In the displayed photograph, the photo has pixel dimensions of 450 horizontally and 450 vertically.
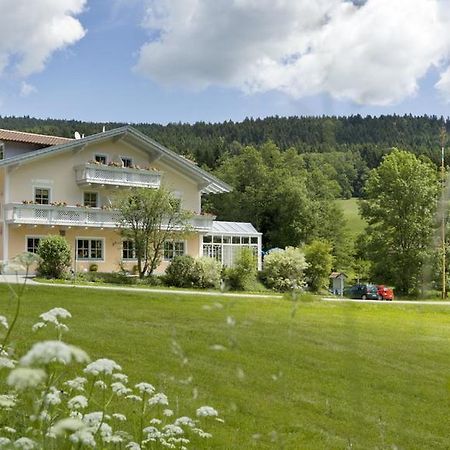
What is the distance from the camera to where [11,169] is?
32906 millimetres

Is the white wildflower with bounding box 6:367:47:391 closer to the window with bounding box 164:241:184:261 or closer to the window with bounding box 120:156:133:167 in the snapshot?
the window with bounding box 164:241:184:261

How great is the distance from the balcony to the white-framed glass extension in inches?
224

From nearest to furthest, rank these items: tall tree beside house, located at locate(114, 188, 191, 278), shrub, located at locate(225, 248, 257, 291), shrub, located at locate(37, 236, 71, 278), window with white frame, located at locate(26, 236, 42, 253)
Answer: shrub, located at locate(37, 236, 71, 278), tall tree beside house, located at locate(114, 188, 191, 278), window with white frame, located at locate(26, 236, 42, 253), shrub, located at locate(225, 248, 257, 291)

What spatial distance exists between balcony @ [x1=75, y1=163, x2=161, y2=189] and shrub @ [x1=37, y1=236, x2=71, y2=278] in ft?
17.5

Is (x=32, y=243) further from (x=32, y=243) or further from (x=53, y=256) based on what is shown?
(x=53, y=256)

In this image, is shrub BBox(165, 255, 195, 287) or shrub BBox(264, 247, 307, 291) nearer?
shrub BBox(165, 255, 195, 287)

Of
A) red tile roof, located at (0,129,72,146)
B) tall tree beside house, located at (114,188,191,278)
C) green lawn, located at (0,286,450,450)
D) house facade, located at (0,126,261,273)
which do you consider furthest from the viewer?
red tile roof, located at (0,129,72,146)

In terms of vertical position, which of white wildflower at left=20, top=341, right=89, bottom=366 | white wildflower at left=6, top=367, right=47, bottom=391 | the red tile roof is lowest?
white wildflower at left=6, top=367, right=47, bottom=391

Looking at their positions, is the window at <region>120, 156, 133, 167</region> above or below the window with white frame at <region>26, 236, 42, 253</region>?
above

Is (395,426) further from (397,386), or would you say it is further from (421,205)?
(421,205)

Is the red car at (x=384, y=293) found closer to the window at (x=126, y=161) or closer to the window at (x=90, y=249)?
the window at (x=90, y=249)

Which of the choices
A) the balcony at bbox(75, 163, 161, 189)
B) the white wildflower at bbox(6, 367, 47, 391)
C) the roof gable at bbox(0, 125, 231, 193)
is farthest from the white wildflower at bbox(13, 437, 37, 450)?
the balcony at bbox(75, 163, 161, 189)

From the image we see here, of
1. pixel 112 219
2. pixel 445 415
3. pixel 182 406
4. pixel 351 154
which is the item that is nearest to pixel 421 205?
pixel 112 219

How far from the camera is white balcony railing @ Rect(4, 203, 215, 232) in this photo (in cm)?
3180
